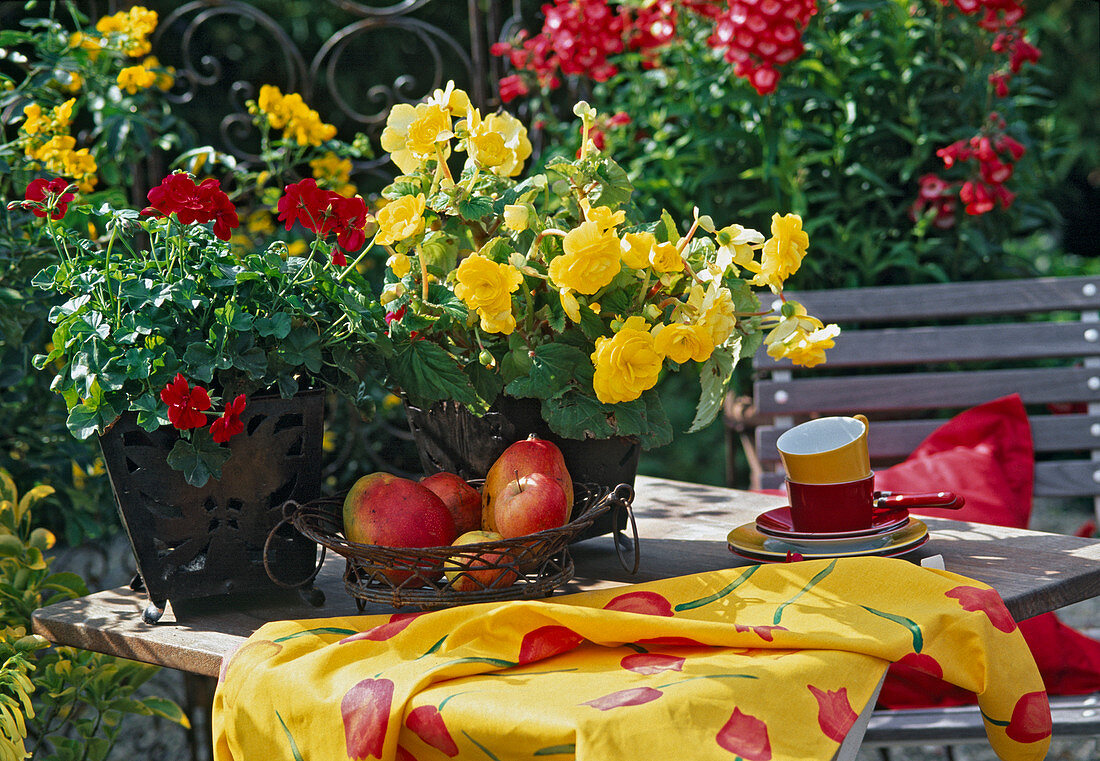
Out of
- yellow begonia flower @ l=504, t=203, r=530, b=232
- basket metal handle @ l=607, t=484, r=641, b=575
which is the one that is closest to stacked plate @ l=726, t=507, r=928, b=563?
basket metal handle @ l=607, t=484, r=641, b=575

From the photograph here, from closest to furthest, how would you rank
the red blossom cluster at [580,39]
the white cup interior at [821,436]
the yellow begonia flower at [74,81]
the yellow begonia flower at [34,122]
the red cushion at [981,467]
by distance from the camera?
the white cup interior at [821,436], the yellow begonia flower at [34,122], the red cushion at [981,467], the yellow begonia flower at [74,81], the red blossom cluster at [580,39]

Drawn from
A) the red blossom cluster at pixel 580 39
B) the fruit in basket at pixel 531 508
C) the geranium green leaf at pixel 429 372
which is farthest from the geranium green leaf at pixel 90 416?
the red blossom cluster at pixel 580 39

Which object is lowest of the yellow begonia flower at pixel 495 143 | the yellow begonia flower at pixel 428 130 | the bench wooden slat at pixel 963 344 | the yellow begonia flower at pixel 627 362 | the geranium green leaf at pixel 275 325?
the bench wooden slat at pixel 963 344

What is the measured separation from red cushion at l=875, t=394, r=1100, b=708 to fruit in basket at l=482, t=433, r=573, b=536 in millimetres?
827

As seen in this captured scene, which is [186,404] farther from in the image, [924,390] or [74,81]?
[924,390]

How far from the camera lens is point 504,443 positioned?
1.30 metres

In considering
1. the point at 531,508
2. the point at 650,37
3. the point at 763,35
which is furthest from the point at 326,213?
the point at 650,37

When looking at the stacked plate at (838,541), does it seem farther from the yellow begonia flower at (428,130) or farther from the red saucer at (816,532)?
the yellow begonia flower at (428,130)

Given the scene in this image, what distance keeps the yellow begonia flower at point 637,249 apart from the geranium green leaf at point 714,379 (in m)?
0.18

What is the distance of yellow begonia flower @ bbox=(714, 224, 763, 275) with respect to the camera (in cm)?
118

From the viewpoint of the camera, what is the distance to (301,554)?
1234 mm

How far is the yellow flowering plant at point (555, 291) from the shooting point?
1128mm

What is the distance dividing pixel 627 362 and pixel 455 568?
0.28 meters

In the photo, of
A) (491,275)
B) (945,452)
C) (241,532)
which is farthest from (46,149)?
(945,452)
